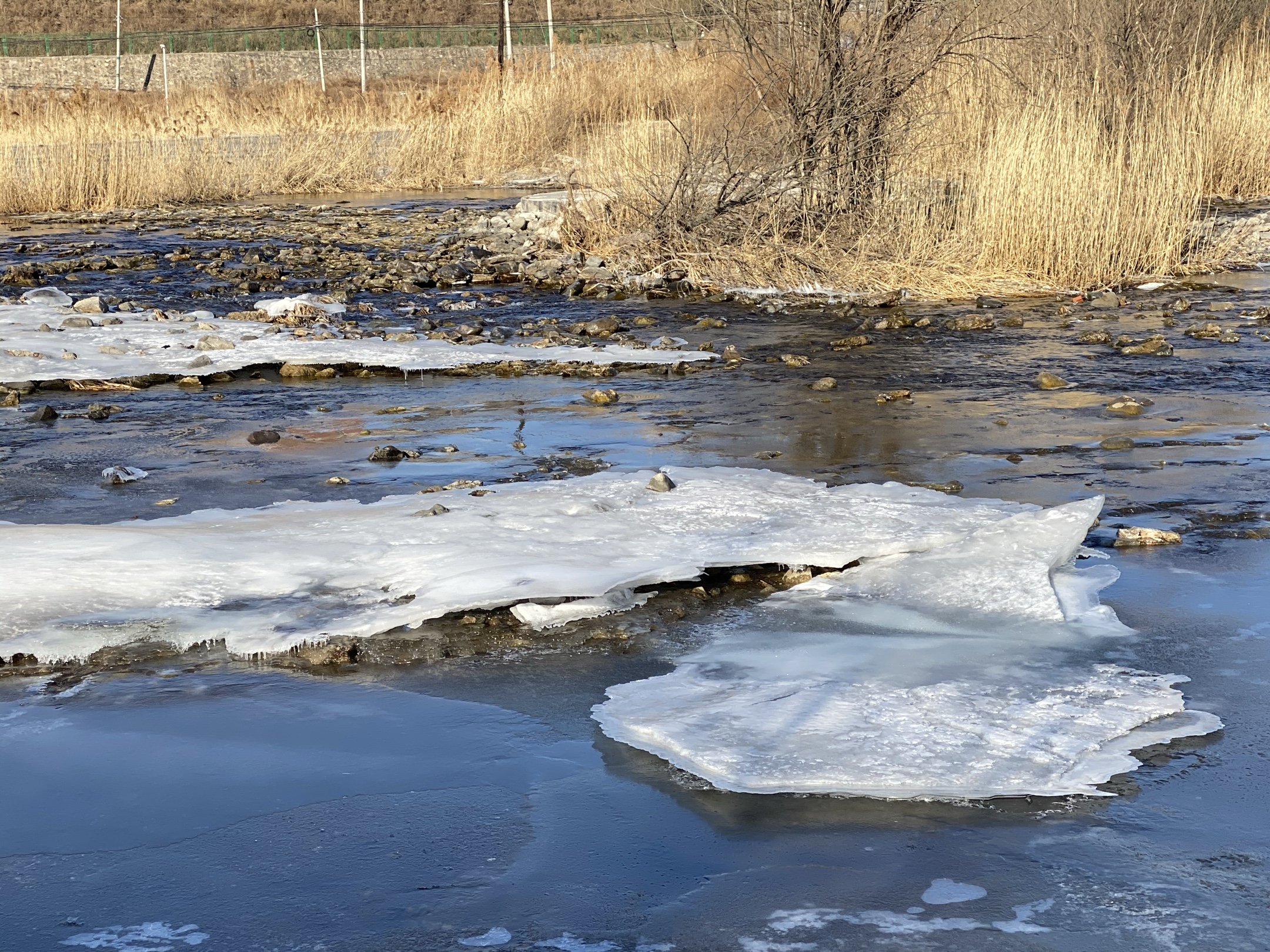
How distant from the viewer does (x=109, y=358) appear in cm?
822

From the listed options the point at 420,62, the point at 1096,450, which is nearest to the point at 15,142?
the point at 1096,450

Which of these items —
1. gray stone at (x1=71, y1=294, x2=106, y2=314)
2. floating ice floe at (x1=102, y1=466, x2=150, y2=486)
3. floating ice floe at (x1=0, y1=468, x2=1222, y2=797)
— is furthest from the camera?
gray stone at (x1=71, y1=294, x2=106, y2=314)

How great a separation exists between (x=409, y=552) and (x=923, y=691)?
1.69 meters

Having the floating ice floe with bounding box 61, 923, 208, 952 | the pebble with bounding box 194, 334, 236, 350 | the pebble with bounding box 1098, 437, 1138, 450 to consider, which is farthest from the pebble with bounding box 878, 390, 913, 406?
the floating ice floe with bounding box 61, 923, 208, 952

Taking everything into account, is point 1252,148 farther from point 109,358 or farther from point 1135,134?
point 109,358

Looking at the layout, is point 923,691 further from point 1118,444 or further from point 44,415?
point 44,415

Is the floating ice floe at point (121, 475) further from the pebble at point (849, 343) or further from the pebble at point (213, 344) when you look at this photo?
the pebble at point (849, 343)

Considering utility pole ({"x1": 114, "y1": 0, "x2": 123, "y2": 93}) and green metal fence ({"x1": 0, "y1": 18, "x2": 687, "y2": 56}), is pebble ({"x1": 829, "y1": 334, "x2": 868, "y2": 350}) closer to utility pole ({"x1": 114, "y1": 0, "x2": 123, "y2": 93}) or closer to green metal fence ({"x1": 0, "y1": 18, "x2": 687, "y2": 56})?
utility pole ({"x1": 114, "y1": 0, "x2": 123, "y2": 93})

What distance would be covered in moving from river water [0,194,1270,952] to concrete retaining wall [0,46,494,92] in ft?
132

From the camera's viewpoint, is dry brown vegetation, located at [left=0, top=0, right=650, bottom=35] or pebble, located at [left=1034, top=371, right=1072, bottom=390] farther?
dry brown vegetation, located at [left=0, top=0, right=650, bottom=35]

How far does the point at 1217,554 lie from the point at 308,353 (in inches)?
211

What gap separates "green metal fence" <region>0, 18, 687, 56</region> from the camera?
1890 inches

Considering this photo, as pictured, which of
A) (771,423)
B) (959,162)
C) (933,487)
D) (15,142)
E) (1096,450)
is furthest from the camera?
(15,142)

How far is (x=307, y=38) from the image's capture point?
1987 inches
